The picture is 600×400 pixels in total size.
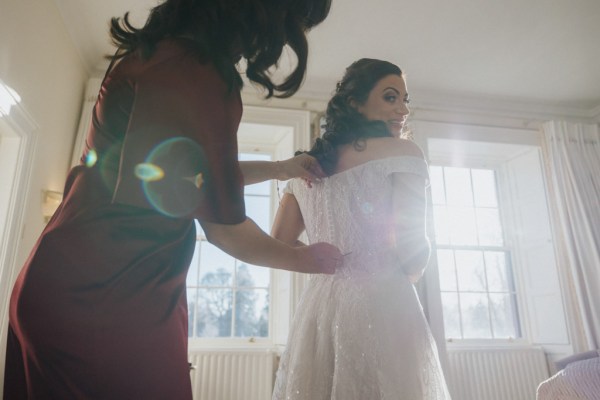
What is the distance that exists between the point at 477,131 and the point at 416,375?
343 centimetres

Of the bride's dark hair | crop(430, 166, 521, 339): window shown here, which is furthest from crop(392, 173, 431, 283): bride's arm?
crop(430, 166, 521, 339): window

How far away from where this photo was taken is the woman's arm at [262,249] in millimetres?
594

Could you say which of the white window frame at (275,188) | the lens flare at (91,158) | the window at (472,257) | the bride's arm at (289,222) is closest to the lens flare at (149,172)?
the lens flare at (91,158)

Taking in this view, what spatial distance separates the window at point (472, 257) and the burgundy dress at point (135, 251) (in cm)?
356

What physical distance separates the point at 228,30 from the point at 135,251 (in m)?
0.34

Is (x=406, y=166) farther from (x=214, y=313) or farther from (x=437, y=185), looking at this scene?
(x=437, y=185)

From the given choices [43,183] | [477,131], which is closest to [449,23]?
[477,131]

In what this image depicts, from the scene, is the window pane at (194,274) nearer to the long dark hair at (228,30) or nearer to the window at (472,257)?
the window at (472,257)

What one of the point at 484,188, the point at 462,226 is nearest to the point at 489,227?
the point at 462,226

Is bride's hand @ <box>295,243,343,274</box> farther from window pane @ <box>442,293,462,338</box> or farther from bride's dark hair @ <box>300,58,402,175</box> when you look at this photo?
window pane @ <box>442,293,462,338</box>

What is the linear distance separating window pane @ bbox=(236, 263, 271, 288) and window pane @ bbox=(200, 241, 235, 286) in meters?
0.07

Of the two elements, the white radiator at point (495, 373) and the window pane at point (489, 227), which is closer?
the white radiator at point (495, 373)

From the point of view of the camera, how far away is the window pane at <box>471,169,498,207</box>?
14.2 feet

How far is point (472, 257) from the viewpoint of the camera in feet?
13.4
